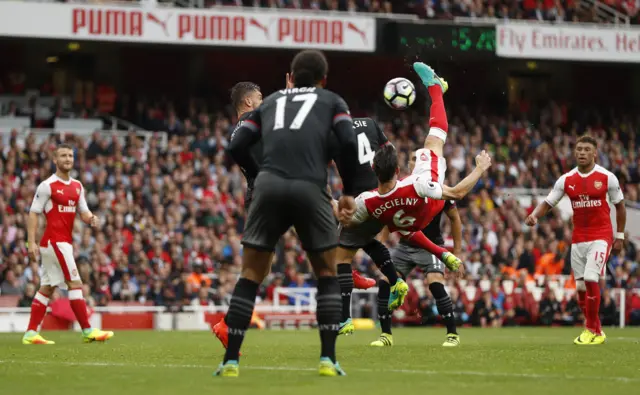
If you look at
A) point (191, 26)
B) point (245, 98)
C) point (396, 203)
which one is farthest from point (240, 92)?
point (191, 26)

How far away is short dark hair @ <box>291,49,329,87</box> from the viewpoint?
8.62 metres

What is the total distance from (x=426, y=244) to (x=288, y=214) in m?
4.50

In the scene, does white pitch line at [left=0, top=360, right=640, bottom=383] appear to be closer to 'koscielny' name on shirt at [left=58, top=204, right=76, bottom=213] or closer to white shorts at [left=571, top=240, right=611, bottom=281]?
'koscielny' name on shirt at [left=58, top=204, right=76, bottom=213]

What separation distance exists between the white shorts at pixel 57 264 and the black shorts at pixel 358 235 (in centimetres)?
360

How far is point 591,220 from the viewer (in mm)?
14062

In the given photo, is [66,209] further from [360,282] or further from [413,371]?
[413,371]

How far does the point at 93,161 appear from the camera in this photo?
2670 centimetres

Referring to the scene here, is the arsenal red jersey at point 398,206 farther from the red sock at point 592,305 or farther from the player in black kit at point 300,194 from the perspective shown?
the player in black kit at point 300,194

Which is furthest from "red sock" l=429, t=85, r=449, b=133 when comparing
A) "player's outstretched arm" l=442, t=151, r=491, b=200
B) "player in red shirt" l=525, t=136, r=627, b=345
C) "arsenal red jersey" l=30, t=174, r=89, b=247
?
"arsenal red jersey" l=30, t=174, r=89, b=247

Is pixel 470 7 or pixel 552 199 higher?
pixel 470 7

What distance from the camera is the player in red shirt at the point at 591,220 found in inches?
547

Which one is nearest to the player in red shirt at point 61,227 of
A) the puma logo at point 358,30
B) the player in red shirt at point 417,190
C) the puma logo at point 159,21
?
the player in red shirt at point 417,190

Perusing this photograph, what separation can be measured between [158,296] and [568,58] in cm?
1589

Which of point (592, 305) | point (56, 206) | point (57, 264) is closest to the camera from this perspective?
point (592, 305)
